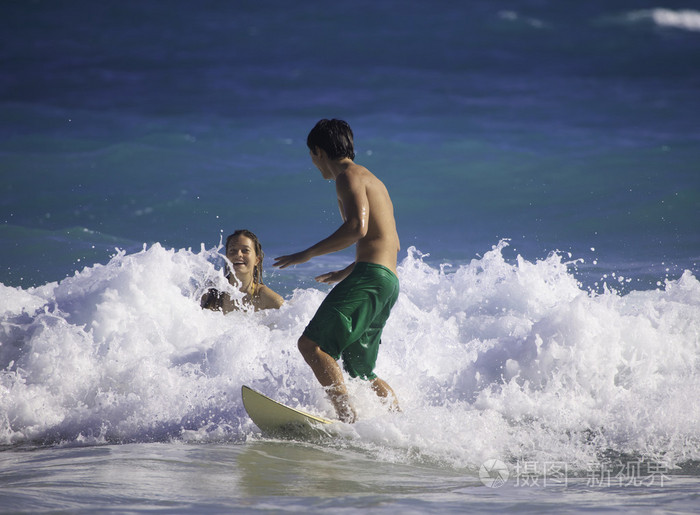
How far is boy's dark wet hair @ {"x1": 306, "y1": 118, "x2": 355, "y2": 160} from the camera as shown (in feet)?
13.9

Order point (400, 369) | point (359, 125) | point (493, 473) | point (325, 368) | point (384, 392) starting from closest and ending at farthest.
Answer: point (493, 473), point (325, 368), point (384, 392), point (400, 369), point (359, 125)

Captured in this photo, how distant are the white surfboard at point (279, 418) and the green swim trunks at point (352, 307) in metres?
0.38

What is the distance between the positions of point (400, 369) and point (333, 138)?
237 cm

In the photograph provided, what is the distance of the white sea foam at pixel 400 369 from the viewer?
4.30 metres

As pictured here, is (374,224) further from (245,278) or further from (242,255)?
(245,278)

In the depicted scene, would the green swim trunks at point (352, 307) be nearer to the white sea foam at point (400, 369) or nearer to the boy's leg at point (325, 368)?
the boy's leg at point (325, 368)

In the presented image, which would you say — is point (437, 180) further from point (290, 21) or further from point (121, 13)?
point (121, 13)

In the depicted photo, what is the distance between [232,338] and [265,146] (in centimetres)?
1134

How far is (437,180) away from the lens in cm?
1501

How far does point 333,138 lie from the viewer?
13.9 feet

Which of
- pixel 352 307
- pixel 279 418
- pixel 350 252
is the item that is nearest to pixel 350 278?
pixel 352 307

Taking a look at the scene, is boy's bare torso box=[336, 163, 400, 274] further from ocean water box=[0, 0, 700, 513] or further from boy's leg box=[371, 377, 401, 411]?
ocean water box=[0, 0, 700, 513]

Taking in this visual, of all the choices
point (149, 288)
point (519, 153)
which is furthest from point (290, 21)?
point (149, 288)

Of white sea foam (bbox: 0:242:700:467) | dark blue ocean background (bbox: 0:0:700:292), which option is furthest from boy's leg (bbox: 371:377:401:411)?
dark blue ocean background (bbox: 0:0:700:292)
